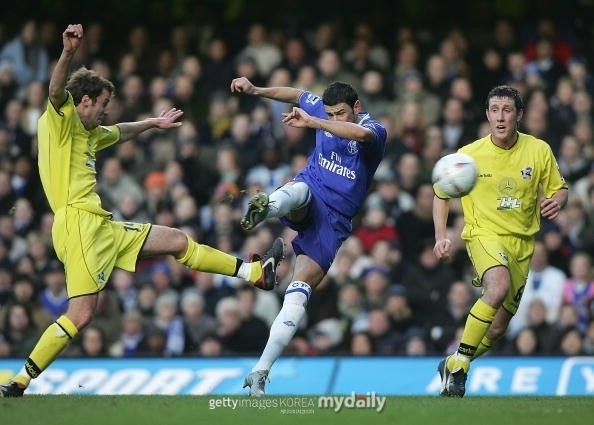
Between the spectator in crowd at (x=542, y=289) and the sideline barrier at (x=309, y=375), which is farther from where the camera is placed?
the spectator in crowd at (x=542, y=289)

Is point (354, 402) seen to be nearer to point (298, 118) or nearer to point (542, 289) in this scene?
point (298, 118)

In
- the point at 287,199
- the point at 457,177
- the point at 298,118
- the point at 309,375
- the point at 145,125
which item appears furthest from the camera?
the point at 309,375

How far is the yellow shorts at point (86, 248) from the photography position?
1032cm

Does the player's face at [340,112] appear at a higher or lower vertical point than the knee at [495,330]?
higher

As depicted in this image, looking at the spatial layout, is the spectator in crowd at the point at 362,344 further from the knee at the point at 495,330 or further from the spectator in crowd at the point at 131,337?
the knee at the point at 495,330

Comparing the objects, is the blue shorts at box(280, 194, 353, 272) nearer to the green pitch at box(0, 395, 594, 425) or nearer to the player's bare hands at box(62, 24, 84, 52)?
the green pitch at box(0, 395, 594, 425)

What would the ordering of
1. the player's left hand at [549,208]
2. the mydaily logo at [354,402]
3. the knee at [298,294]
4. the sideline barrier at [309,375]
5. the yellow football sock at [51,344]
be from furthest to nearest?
1. the sideline barrier at [309,375]
2. the knee at [298,294]
3. the player's left hand at [549,208]
4. the yellow football sock at [51,344]
5. the mydaily logo at [354,402]

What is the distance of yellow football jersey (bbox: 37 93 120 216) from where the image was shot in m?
10.3

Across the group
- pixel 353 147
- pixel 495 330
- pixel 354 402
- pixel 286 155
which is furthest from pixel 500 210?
pixel 286 155

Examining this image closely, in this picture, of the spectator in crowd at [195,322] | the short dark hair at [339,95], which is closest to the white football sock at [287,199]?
the short dark hair at [339,95]

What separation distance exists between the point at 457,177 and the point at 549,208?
0.72 m

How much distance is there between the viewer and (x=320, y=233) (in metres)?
11.1

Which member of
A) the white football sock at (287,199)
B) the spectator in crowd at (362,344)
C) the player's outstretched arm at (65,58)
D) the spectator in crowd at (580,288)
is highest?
the player's outstretched arm at (65,58)

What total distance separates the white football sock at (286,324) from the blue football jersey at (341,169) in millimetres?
754
